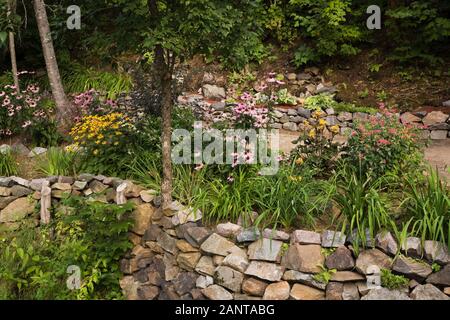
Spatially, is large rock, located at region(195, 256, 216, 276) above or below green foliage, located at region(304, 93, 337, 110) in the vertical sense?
below

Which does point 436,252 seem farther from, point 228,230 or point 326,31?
point 326,31

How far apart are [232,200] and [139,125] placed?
1.68m

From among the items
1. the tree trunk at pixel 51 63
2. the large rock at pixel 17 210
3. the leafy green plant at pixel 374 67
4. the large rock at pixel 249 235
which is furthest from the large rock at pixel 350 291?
the leafy green plant at pixel 374 67

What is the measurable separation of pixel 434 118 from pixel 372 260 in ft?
12.8

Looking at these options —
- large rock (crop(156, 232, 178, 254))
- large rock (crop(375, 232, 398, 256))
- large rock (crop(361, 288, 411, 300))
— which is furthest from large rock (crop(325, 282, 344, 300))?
large rock (crop(156, 232, 178, 254))

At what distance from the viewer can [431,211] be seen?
→ 4.12m

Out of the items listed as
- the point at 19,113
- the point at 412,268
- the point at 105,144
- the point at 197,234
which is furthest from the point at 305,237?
the point at 19,113

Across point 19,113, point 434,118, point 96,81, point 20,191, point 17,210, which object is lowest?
point 17,210

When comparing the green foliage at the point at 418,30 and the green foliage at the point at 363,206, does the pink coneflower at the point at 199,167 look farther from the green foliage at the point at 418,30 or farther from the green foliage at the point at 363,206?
the green foliage at the point at 418,30

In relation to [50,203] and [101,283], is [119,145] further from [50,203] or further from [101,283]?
[101,283]

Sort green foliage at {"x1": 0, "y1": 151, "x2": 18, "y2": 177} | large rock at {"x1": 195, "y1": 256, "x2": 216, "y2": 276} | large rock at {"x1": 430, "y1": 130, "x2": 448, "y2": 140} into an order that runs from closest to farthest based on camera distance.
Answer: large rock at {"x1": 195, "y1": 256, "x2": 216, "y2": 276} → green foliage at {"x1": 0, "y1": 151, "x2": 18, "y2": 177} → large rock at {"x1": 430, "y1": 130, "x2": 448, "y2": 140}

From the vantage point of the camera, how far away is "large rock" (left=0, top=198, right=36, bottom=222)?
543cm

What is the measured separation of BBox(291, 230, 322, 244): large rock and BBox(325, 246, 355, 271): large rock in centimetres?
18

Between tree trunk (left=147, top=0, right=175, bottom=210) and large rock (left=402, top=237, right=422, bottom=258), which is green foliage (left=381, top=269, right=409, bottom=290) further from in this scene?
tree trunk (left=147, top=0, right=175, bottom=210)
